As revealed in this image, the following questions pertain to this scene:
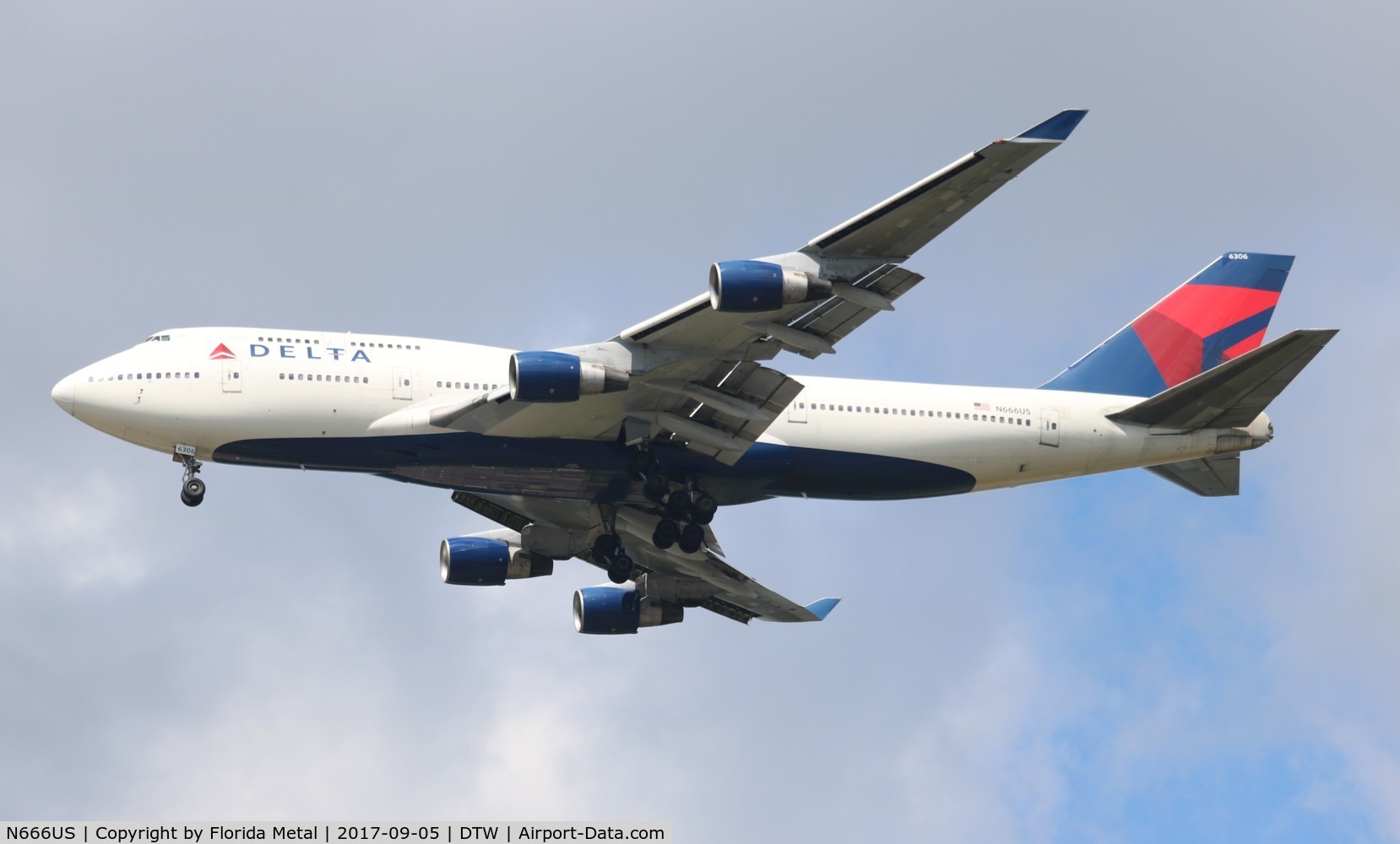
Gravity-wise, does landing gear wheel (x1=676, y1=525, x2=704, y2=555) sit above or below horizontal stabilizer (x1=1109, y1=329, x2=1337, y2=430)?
below

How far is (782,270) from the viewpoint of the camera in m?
35.9

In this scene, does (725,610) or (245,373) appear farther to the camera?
(725,610)

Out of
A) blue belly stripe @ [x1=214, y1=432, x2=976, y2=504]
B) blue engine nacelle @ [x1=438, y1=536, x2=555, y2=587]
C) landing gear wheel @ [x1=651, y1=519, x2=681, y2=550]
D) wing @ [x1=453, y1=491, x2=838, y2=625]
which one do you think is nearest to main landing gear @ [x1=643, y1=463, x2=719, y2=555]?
landing gear wheel @ [x1=651, y1=519, x2=681, y2=550]

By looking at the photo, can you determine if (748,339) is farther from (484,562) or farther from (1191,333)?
(1191,333)

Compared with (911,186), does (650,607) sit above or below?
below

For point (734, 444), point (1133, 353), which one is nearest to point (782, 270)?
point (734, 444)

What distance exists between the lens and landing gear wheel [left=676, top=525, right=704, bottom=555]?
43156 millimetres

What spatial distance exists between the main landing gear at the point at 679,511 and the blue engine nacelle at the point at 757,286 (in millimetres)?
7107

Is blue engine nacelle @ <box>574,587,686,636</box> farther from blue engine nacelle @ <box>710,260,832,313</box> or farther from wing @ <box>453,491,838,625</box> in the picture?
blue engine nacelle @ <box>710,260,832,313</box>

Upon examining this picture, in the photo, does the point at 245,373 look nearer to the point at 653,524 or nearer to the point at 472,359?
the point at 472,359

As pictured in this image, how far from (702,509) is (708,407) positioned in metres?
3.14

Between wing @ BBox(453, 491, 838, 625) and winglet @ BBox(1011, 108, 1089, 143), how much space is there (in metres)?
16.6

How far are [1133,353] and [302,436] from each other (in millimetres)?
22752

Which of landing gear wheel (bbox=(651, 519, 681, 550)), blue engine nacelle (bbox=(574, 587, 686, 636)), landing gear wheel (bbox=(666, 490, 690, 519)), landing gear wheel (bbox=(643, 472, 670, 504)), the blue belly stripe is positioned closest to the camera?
the blue belly stripe
